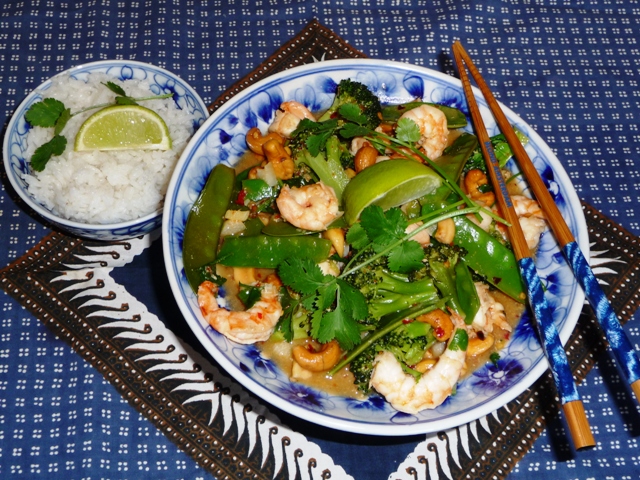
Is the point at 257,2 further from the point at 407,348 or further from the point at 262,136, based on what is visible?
the point at 407,348

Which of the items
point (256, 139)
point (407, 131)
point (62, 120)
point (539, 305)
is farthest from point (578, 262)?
point (62, 120)

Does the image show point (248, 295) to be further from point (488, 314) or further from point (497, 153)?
point (497, 153)

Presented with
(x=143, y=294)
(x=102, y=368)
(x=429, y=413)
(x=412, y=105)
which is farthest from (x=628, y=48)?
(x=102, y=368)

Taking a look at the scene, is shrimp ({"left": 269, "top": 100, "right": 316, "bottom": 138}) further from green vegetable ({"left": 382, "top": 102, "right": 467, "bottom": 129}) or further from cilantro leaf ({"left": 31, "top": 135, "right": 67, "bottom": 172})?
cilantro leaf ({"left": 31, "top": 135, "right": 67, "bottom": 172})

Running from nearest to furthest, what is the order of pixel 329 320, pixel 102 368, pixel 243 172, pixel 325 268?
pixel 329 320 < pixel 325 268 < pixel 243 172 < pixel 102 368

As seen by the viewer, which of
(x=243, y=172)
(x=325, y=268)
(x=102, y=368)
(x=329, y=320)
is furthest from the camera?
(x=102, y=368)
